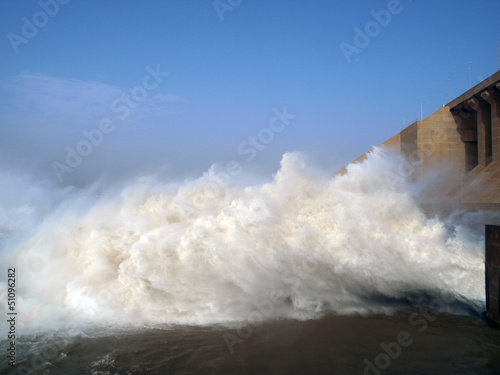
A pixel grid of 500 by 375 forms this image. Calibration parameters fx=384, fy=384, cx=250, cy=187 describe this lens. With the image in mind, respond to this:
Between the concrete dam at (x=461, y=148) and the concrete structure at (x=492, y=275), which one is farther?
the concrete dam at (x=461, y=148)

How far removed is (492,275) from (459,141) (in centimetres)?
1722

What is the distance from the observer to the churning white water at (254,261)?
9.63m

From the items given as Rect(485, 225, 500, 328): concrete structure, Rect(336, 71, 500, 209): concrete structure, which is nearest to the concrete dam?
Rect(336, 71, 500, 209): concrete structure

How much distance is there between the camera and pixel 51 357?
7688 millimetres

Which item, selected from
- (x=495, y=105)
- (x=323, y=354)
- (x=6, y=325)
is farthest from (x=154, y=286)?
(x=495, y=105)

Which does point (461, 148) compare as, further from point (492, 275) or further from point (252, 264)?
point (252, 264)

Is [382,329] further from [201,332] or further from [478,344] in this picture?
[201,332]

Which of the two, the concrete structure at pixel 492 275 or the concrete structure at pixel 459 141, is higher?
the concrete structure at pixel 459 141

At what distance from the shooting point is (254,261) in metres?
9.73

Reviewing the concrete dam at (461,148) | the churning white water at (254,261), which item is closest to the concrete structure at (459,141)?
the concrete dam at (461,148)

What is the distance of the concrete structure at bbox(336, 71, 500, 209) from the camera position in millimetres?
21116

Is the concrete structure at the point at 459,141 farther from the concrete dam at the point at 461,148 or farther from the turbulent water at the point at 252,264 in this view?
the turbulent water at the point at 252,264

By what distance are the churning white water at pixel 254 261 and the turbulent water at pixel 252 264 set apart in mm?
27

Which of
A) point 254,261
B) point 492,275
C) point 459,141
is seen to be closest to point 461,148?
point 459,141
